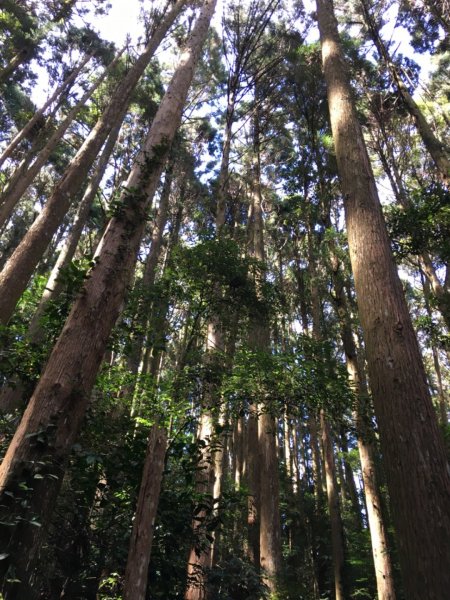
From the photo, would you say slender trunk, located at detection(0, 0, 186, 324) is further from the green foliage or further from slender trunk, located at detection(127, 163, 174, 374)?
the green foliage

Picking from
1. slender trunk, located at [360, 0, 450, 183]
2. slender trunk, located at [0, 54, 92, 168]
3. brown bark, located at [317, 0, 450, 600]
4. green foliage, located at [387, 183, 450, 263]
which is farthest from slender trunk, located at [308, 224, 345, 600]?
slender trunk, located at [0, 54, 92, 168]

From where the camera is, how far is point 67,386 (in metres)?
3.12

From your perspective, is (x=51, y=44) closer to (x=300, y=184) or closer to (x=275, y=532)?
(x=300, y=184)

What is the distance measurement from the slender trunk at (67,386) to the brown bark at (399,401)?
2291 mm

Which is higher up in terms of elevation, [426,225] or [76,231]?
[76,231]

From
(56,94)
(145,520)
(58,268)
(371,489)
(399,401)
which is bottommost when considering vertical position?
(145,520)

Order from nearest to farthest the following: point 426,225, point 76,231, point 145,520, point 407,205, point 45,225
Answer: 1. point 145,520
2. point 45,225
3. point 426,225
4. point 76,231
5. point 407,205

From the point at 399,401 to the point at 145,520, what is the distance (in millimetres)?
2601

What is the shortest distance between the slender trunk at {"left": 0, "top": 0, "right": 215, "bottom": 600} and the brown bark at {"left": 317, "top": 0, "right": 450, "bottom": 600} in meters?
2.29

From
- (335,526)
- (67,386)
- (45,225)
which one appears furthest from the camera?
(335,526)

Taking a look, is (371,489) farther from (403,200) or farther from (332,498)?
(403,200)

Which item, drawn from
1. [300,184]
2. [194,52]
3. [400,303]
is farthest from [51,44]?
[400,303]

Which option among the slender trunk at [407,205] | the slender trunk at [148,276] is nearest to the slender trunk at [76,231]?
the slender trunk at [148,276]

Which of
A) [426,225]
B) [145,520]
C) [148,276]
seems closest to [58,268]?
[145,520]
